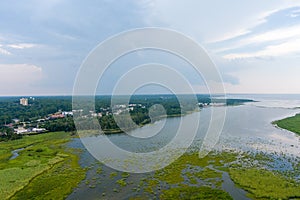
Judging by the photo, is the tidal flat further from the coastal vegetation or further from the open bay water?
the coastal vegetation

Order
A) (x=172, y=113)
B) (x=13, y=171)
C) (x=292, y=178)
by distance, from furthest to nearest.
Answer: (x=172, y=113) < (x=13, y=171) < (x=292, y=178)

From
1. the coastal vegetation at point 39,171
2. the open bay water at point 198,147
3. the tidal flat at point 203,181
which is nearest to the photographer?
the tidal flat at point 203,181

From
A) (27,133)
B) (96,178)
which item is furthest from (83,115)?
(96,178)

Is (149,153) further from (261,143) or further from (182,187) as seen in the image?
(261,143)

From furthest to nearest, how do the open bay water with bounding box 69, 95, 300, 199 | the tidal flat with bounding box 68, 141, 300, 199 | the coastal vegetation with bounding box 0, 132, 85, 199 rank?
the coastal vegetation with bounding box 0, 132, 85, 199, the open bay water with bounding box 69, 95, 300, 199, the tidal flat with bounding box 68, 141, 300, 199

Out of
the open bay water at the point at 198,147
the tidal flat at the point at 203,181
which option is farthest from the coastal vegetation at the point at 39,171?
the tidal flat at the point at 203,181

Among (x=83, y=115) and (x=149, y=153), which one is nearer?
(x=149, y=153)

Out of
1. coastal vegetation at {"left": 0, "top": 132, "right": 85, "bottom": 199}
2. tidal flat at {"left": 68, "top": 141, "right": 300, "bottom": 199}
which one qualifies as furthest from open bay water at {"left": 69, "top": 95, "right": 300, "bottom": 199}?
coastal vegetation at {"left": 0, "top": 132, "right": 85, "bottom": 199}

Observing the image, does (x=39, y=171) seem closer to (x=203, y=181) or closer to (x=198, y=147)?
(x=203, y=181)

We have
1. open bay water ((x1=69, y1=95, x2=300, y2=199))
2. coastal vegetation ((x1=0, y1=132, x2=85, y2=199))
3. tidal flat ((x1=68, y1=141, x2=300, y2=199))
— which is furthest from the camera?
coastal vegetation ((x1=0, y1=132, x2=85, y2=199))

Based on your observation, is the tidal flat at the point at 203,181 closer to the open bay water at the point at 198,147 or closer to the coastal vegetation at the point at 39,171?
the open bay water at the point at 198,147

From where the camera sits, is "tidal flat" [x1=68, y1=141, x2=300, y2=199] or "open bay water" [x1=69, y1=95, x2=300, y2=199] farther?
"open bay water" [x1=69, y1=95, x2=300, y2=199]
